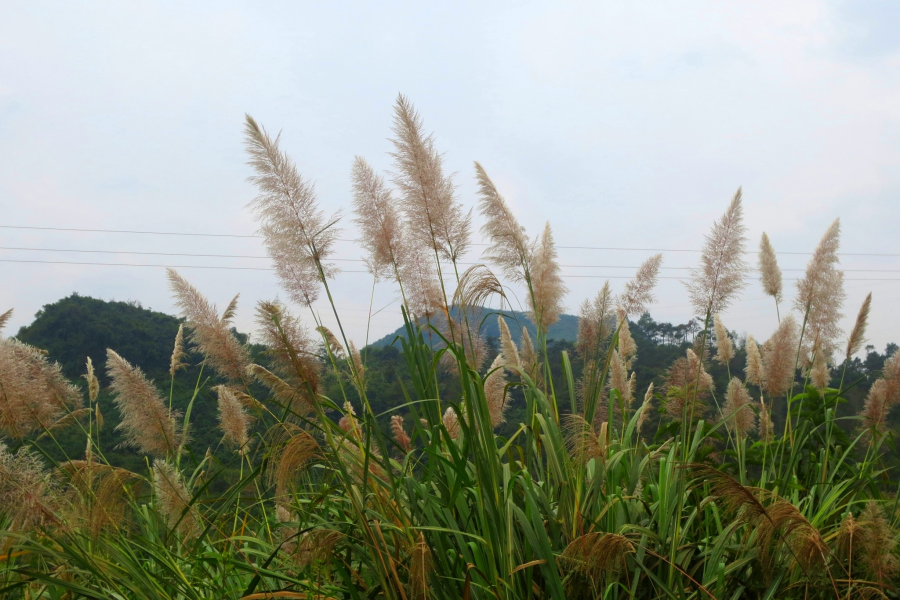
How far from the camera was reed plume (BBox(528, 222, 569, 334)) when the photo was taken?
3.12m

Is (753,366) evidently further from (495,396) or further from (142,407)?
(142,407)

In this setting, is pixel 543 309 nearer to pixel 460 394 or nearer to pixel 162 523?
pixel 460 394

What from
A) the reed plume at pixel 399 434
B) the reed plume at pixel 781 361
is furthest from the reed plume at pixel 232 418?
the reed plume at pixel 781 361

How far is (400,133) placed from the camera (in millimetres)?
2986

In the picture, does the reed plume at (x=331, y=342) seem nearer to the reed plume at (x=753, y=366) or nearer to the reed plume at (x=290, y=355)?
the reed plume at (x=290, y=355)

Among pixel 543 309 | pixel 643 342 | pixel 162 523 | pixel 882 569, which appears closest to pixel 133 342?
pixel 643 342

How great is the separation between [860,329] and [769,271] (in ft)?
2.73

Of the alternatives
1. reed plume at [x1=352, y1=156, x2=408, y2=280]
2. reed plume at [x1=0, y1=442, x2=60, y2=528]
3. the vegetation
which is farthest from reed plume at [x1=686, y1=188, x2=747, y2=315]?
reed plume at [x1=0, y1=442, x2=60, y2=528]

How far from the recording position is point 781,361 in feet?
12.0

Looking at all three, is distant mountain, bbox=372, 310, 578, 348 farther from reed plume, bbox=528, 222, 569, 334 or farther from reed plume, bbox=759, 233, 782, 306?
reed plume, bbox=759, 233, 782, 306

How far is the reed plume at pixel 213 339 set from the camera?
2.64 meters

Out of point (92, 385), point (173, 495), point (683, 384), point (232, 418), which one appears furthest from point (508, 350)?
→ point (92, 385)

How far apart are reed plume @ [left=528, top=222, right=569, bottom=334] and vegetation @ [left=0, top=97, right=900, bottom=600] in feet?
0.04

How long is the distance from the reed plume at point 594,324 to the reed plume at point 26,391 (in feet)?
7.87
